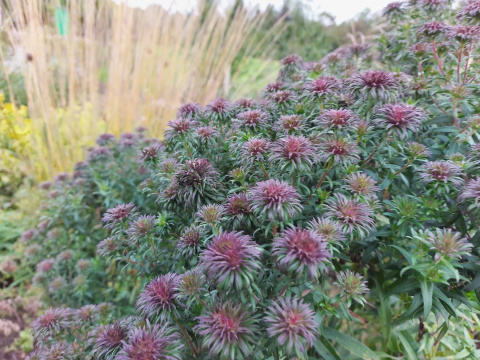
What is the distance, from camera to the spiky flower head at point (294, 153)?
863 mm

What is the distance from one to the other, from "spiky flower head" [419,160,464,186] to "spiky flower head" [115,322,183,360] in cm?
83

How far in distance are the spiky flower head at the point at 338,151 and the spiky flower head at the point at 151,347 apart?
59 cm

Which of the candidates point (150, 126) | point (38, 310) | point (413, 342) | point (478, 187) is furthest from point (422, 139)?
point (150, 126)

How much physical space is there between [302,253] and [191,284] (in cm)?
29

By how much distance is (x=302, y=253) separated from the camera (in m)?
0.70

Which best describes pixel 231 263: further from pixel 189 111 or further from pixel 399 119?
pixel 189 111

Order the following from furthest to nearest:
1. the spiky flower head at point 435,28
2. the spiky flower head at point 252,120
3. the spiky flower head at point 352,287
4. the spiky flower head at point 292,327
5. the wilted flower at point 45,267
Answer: the wilted flower at point 45,267 → the spiky flower head at point 435,28 → the spiky flower head at point 252,120 → the spiky flower head at point 352,287 → the spiky flower head at point 292,327

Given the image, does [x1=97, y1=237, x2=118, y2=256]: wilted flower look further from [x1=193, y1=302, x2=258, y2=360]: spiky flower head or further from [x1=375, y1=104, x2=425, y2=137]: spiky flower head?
[x1=375, y1=104, x2=425, y2=137]: spiky flower head

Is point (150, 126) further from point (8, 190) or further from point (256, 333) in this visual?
point (256, 333)

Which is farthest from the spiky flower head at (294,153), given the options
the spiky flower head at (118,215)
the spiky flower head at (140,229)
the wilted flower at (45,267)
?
the wilted flower at (45,267)

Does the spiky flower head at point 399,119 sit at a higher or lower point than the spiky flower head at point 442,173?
higher

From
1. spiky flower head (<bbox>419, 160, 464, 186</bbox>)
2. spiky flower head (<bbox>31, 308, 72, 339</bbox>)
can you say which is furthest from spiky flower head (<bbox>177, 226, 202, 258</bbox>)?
spiky flower head (<bbox>419, 160, 464, 186</bbox>)

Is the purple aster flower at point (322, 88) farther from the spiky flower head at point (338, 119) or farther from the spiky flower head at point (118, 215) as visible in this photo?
the spiky flower head at point (118, 215)

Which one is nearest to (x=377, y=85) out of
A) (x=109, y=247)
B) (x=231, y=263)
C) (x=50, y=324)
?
(x=231, y=263)
